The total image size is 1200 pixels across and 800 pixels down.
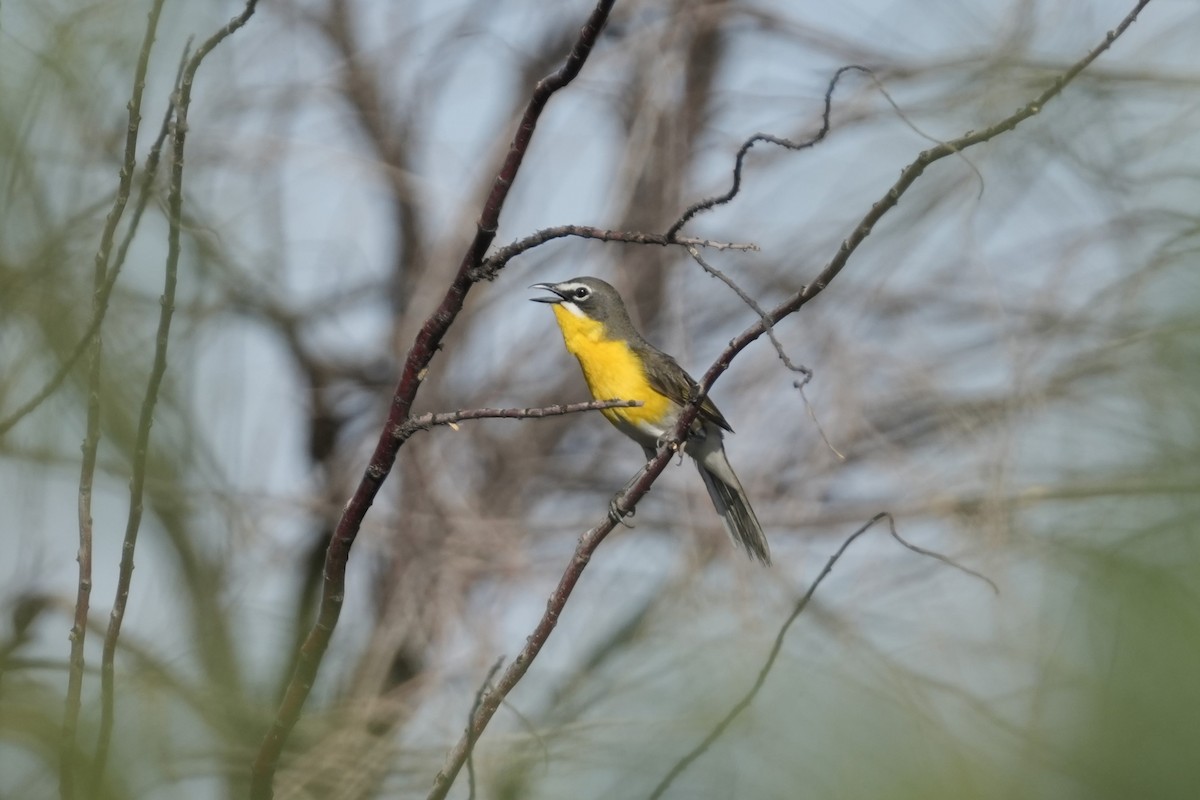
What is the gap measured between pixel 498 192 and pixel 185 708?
2.88 ft

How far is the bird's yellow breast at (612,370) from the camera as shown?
468cm

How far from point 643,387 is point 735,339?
294 cm

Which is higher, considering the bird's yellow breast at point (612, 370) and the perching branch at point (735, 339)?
the bird's yellow breast at point (612, 370)

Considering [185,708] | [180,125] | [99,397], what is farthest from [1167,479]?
[180,125]

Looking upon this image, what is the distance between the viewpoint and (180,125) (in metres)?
1.83

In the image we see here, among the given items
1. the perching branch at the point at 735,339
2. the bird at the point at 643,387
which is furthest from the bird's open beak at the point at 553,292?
the perching branch at the point at 735,339

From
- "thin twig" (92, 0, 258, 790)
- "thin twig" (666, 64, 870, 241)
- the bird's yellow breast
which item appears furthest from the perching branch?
the bird's yellow breast

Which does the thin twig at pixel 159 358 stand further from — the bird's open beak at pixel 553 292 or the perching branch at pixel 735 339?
the bird's open beak at pixel 553 292

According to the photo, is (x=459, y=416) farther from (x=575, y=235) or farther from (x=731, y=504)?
(x=731, y=504)

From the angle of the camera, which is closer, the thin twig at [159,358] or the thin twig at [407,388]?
the thin twig at [159,358]

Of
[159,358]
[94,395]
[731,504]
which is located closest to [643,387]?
[731,504]

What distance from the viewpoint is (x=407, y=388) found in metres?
1.90

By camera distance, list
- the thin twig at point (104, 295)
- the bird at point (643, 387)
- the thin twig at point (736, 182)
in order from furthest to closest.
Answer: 1. the bird at point (643, 387)
2. the thin twig at point (736, 182)
3. the thin twig at point (104, 295)

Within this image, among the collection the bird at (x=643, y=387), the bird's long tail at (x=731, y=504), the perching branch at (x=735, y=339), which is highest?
the bird at (x=643, y=387)
